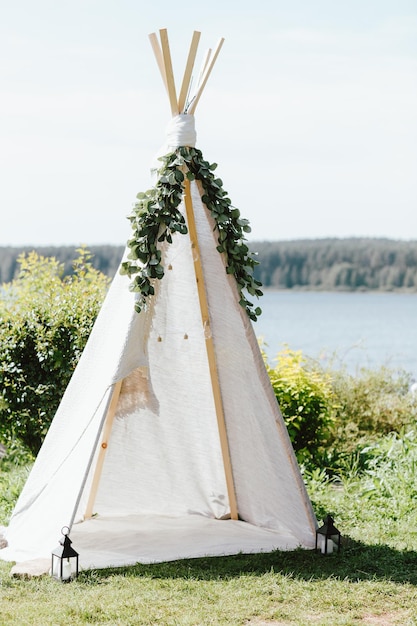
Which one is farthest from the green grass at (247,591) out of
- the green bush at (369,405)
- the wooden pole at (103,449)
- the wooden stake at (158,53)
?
the green bush at (369,405)

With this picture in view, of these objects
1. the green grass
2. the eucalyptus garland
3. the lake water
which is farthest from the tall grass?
the lake water

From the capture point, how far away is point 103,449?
15.5 feet

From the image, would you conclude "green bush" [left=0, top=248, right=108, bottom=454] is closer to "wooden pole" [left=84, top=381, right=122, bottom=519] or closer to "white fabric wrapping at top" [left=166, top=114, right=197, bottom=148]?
"wooden pole" [left=84, top=381, right=122, bottom=519]

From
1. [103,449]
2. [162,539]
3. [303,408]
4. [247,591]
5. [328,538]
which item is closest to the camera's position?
[247,591]

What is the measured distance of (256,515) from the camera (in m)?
4.67

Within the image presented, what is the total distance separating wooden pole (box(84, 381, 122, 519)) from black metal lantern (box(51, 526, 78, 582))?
0.86 metres

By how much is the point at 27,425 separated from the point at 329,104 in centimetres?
2129

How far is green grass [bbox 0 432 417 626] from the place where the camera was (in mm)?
3418

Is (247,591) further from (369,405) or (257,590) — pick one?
(369,405)

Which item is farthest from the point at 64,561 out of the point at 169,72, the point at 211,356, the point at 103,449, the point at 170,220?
the point at 169,72

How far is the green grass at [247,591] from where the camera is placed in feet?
11.2

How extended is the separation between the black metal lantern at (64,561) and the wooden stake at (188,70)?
85.4 inches

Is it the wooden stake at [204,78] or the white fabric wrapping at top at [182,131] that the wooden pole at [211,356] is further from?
the wooden stake at [204,78]

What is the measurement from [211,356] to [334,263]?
14308 mm
